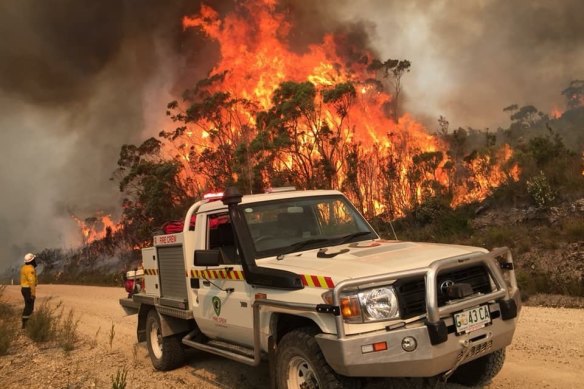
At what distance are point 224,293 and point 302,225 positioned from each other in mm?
1143

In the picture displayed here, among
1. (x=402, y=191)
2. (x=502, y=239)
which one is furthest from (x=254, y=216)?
(x=402, y=191)

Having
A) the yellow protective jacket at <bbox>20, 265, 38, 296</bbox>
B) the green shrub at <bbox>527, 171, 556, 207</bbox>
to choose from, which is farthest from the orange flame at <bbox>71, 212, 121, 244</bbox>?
the green shrub at <bbox>527, 171, 556, 207</bbox>

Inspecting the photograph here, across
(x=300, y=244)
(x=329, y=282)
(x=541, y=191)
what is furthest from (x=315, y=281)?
(x=541, y=191)

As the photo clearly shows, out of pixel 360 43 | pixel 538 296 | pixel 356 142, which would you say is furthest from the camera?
pixel 360 43

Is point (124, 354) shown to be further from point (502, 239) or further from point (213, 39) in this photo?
point (213, 39)

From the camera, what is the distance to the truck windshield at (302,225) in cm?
528

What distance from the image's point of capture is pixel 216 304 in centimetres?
566

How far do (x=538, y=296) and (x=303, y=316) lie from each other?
8.11 metres

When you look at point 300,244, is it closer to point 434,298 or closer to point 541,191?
point 434,298

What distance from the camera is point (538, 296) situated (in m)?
10.5

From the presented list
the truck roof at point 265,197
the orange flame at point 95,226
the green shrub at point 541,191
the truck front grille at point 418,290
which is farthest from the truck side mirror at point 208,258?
the orange flame at point 95,226

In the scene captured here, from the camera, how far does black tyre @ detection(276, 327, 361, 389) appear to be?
→ 400 cm

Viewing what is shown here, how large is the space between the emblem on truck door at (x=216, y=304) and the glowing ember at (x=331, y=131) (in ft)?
54.8

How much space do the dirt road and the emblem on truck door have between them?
1.00 metres
